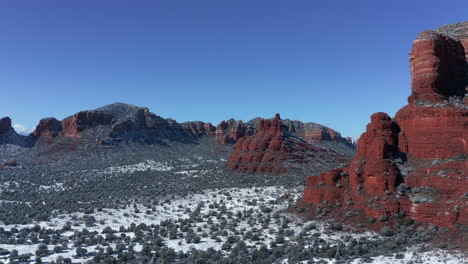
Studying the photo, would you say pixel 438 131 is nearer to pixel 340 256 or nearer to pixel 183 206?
pixel 340 256

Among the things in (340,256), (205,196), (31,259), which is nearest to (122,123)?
(205,196)

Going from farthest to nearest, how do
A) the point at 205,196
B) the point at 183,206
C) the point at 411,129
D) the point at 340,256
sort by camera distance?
the point at 205,196
the point at 183,206
the point at 411,129
the point at 340,256

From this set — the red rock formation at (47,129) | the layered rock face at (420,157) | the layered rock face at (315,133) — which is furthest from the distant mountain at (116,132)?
the layered rock face at (420,157)

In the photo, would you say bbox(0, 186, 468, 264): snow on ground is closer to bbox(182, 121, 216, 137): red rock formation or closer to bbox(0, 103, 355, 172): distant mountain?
bbox(0, 103, 355, 172): distant mountain

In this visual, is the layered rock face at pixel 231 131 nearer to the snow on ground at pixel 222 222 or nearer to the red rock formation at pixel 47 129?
the red rock formation at pixel 47 129

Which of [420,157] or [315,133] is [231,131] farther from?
[420,157]

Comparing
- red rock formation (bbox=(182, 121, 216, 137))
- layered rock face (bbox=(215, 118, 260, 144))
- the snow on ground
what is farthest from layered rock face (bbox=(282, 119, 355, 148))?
the snow on ground

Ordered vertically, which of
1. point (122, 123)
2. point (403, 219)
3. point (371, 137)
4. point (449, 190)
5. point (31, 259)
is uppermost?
point (122, 123)
